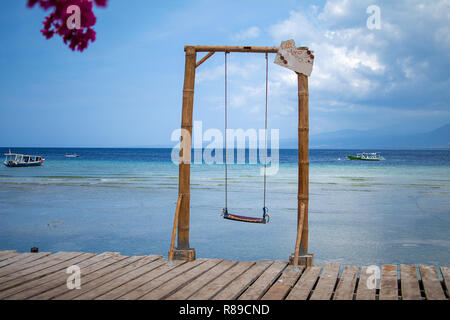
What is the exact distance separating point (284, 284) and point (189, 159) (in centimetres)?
194

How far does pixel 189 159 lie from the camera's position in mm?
5074

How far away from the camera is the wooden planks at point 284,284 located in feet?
12.3

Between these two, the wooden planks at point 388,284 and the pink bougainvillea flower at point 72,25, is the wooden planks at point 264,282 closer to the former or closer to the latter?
the wooden planks at point 388,284

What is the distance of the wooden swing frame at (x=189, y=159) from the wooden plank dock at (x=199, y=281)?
202mm

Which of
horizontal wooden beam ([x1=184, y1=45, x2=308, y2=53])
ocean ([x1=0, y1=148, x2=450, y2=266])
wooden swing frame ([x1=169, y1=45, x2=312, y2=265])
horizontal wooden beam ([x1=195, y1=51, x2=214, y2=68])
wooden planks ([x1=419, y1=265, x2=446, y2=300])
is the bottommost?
ocean ([x1=0, y1=148, x2=450, y2=266])

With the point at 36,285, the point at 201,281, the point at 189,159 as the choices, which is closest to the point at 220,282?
the point at 201,281

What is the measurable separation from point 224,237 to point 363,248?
108 inches

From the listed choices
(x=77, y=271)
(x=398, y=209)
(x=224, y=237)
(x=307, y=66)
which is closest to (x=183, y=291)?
→ (x=77, y=271)

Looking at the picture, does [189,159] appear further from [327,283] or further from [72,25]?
[72,25]

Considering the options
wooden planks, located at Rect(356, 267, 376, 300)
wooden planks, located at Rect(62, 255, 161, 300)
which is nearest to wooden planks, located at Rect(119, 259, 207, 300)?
wooden planks, located at Rect(62, 255, 161, 300)

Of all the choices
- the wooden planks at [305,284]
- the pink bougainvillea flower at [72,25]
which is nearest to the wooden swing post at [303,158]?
the wooden planks at [305,284]

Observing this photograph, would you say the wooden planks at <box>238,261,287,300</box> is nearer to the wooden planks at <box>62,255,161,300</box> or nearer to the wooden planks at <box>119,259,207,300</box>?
the wooden planks at <box>119,259,207,300</box>

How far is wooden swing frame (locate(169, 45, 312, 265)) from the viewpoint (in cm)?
488
